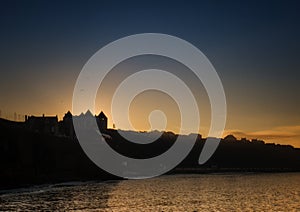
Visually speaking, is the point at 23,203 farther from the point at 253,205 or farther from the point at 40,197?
the point at 253,205

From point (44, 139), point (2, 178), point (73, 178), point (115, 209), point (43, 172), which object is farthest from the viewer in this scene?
point (44, 139)

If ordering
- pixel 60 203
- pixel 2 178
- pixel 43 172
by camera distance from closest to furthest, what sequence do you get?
1. pixel 60 203
2. pixel 2 178
3. pixel 43 172

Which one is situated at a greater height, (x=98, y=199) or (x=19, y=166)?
(x=19, y=166)

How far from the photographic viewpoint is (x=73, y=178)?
535 ft

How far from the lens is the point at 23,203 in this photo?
80.2 metres

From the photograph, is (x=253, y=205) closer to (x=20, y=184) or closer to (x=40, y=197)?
(x=40, y=197)

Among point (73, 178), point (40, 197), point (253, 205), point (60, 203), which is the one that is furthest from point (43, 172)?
point (253, 205)

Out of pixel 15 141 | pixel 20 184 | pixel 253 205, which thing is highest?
pixel 15 141

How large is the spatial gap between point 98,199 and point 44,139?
100m

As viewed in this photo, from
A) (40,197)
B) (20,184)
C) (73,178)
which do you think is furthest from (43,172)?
(40,197)

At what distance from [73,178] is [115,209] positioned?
88.4 m

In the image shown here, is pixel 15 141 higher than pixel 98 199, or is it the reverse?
pixel 15 141

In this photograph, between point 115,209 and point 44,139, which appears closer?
point 115,209

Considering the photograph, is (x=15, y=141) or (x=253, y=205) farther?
(x=15, y=141)
